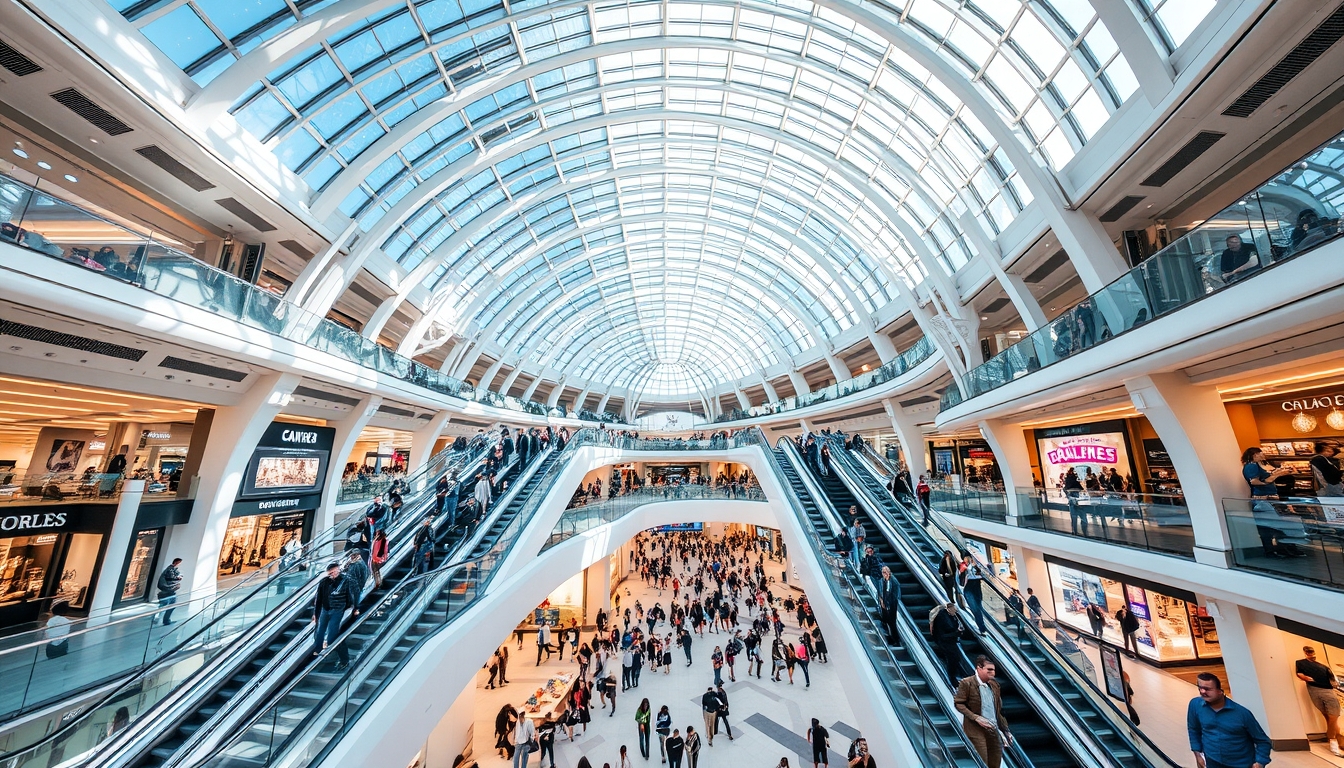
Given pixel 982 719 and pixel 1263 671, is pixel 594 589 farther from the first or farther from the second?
pixel 1263 671

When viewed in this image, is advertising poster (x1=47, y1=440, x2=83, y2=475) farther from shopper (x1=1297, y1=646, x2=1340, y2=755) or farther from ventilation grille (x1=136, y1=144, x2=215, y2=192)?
shopper (x1=1297, y1=646, x2=1340, y2=755)

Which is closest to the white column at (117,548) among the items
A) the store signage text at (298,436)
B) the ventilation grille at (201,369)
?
the ventilation grille at (201,369)

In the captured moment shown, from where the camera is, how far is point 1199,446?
8680 millimetres

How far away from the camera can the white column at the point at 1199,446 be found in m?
8.48

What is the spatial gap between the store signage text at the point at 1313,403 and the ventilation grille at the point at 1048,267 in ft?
17.6

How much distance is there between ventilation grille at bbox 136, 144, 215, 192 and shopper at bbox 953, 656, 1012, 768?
639 inches

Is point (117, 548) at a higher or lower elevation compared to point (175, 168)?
lower

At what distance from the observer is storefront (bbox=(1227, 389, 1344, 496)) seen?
9242 mm

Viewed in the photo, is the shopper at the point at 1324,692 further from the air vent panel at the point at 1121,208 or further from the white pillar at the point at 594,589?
the white pillar at the point at 594,589

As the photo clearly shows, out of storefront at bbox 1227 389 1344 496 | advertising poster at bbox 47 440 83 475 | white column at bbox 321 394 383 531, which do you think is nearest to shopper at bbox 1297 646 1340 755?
storefront at bbox 1227 389 1344 496

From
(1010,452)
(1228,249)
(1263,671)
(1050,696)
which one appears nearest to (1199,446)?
(1263,671)

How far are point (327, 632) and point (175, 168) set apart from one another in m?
10.5

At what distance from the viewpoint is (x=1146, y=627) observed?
13.3 m

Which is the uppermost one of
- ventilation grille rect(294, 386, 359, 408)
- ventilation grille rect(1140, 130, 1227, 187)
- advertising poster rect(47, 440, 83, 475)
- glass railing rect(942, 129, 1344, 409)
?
ventilation grille rect(1140, 130, 1227, 187)
